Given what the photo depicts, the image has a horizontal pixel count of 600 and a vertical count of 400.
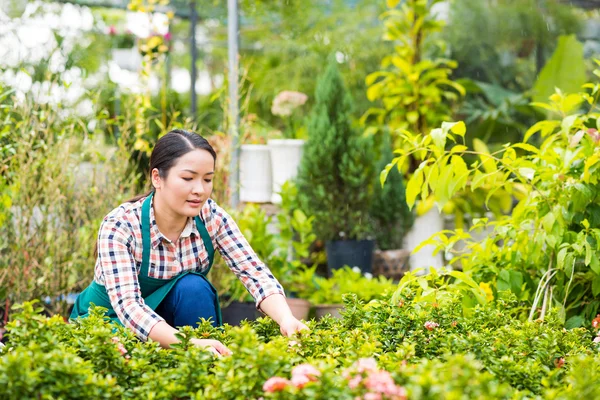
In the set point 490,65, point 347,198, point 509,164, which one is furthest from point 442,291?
point 490,65

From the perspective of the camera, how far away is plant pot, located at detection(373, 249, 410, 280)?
5109mm

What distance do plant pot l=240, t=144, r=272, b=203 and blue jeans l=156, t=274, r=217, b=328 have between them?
260 centimetres

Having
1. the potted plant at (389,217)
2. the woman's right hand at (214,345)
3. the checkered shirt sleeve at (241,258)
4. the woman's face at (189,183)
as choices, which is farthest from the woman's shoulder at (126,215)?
the potted plant at (389,217)

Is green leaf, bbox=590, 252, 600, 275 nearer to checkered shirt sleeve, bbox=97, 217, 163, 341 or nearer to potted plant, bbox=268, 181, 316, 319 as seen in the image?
checkered shirt sleeve, bbox=97, 217, 163, 341

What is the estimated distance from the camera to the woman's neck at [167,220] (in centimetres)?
234

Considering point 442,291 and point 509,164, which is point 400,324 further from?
point 509,164

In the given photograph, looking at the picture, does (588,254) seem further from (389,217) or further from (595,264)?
(389,217)

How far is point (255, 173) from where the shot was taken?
501cm

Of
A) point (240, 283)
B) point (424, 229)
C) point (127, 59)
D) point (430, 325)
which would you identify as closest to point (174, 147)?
point (430, 325)

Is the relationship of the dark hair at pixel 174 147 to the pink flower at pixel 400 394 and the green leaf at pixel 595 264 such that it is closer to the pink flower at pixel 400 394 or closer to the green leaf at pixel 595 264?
the green leaf at pixel 595 264

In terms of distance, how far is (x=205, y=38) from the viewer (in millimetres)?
7293

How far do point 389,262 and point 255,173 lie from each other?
105 centimetres

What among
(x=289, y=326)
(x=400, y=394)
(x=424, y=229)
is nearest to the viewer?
(x=400, y=394)

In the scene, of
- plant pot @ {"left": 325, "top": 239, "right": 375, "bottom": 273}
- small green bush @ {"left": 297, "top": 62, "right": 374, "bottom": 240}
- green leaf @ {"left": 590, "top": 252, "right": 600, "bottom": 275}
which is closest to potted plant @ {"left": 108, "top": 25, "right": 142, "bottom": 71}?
small green bush @ {"left": 297, "top": 62, "right": 374, "bottom": 240}
